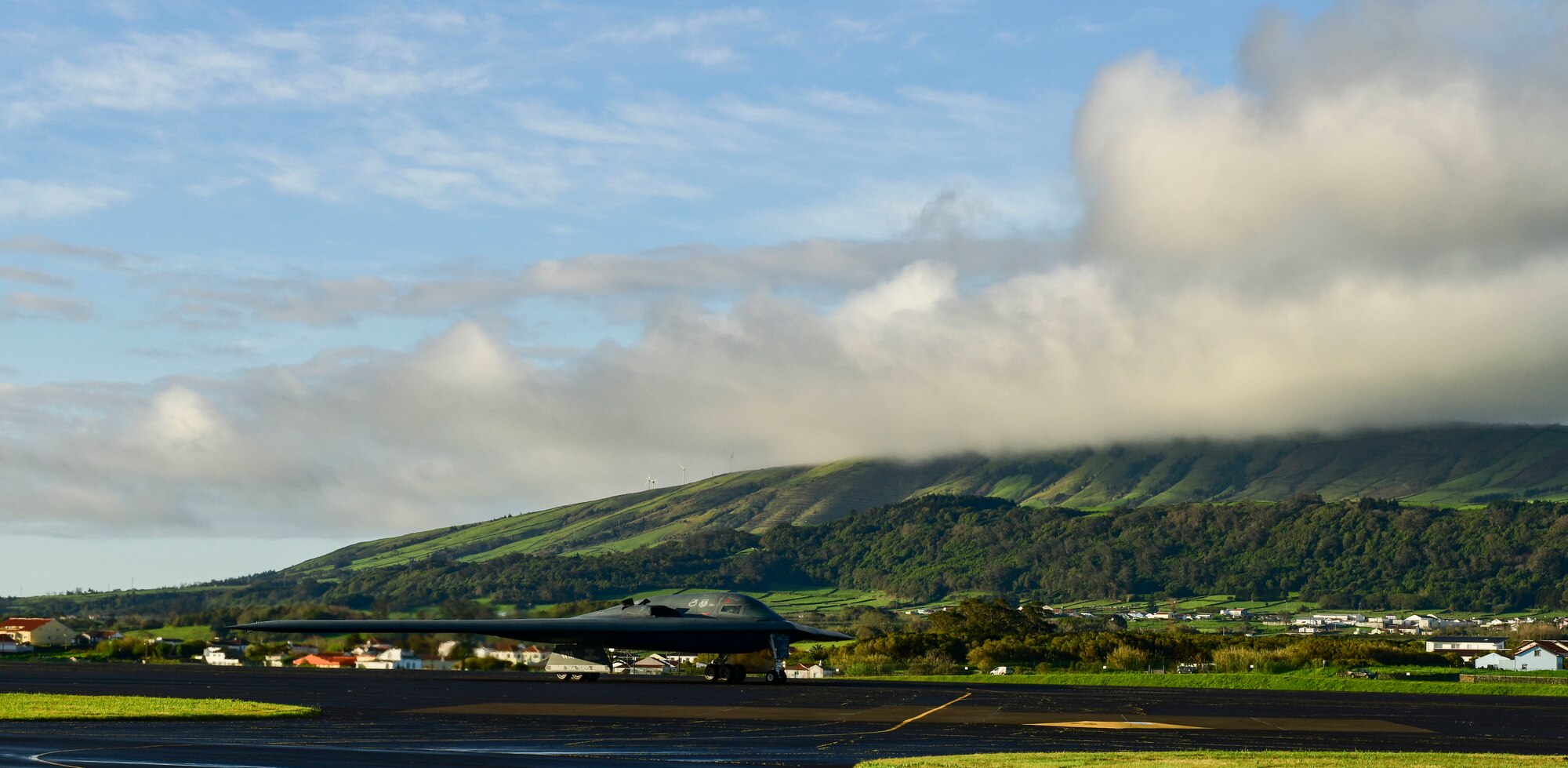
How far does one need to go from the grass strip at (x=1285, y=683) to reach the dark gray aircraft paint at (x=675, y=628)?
32.0 feet

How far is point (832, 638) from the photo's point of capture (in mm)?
65062

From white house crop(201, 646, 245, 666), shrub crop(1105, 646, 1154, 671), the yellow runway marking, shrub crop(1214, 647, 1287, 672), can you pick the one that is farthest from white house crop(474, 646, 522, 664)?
shrub crop(1214, 647, 1287, 672)

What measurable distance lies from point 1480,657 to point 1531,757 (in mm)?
115453

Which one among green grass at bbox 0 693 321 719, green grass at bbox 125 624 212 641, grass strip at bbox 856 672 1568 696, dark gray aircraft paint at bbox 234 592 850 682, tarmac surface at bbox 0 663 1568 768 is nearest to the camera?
tarmac surface at bbox 0 663 1568 768

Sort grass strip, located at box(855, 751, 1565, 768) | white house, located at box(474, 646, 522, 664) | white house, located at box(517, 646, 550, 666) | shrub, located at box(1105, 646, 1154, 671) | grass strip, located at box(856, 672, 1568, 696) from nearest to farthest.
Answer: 1. grass strip, located at box(855, 751, 1565, 768)
2. grass strip, located at box(856, 672, 1568, 696)
3. white house, located at box(517, 646, 550, 666)
4. white house, located at box(474, 646, 522, 664)
5. shrub, located at box(1105, 646, 1154, 671)

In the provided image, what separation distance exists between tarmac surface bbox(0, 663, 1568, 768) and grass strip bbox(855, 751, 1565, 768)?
138 cm

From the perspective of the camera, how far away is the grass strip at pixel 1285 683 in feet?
218

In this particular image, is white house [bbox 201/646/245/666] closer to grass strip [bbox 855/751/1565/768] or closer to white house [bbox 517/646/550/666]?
white house [bbox 517/646/550/666]

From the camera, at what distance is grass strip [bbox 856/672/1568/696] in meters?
66.4

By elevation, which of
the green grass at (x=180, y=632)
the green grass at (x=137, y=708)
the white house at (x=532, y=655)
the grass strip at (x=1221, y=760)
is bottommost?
the grass strip at (x=1221, y=760)

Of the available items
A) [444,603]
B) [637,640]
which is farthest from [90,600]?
[637,640]

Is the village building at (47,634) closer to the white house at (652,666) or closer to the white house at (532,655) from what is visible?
the white house at (532,655)

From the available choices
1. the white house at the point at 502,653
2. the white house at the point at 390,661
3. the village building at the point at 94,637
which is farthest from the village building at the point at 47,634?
the white house at the point at 502,653

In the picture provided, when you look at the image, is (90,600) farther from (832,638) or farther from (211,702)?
(211,702)
